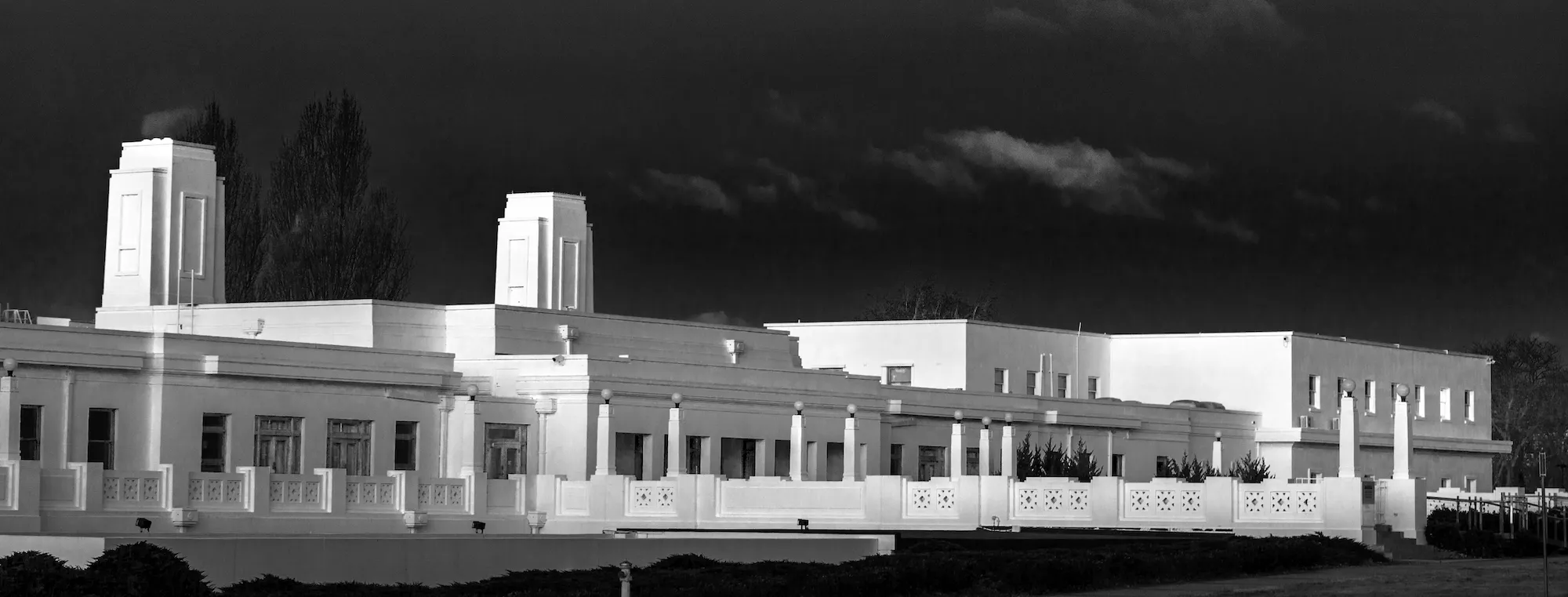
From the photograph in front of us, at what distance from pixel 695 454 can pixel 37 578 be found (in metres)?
32.7

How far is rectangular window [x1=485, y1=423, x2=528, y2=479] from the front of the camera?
172ft

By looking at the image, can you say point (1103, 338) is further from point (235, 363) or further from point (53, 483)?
point (53, 483)

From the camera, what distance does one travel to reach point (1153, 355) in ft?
269

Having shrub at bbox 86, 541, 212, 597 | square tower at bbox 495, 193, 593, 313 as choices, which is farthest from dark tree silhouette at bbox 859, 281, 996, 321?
shrub at bbox 86, 541, 212, 597

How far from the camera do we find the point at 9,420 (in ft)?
137

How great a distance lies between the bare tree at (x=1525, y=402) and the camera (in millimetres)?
127375

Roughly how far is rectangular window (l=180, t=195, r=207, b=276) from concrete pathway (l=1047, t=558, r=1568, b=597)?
32.2m

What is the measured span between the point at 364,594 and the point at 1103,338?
58231mm

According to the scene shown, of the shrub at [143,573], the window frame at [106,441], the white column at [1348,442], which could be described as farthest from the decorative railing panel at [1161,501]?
the shrub at [143,573]

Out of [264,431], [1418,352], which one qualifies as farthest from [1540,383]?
[264,431]

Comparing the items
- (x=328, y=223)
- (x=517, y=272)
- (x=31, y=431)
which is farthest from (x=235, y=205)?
(x=31, y=431)

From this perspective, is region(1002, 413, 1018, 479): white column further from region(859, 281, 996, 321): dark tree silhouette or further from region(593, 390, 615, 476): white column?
region(859, 281, 996, 321): dark tree silhouette

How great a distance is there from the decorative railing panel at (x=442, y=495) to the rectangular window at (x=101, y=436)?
19.4 feet

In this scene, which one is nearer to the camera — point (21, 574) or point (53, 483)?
point (21, 574)
